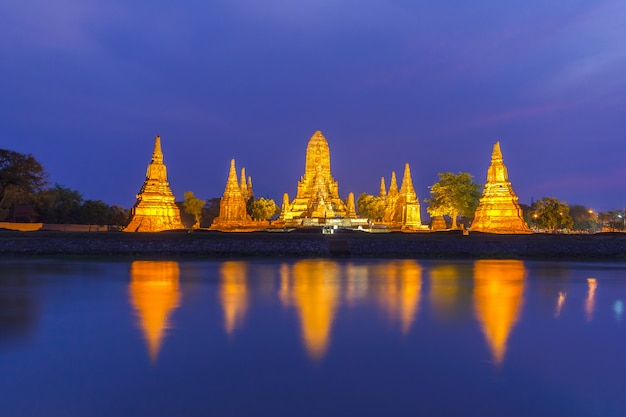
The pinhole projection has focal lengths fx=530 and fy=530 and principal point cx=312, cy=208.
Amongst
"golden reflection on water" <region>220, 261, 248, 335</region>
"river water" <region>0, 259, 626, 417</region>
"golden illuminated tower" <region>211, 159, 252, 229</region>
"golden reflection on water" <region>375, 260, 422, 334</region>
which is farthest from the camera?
"golden illuminated tower" <region>211, 159, 252, 229</region>

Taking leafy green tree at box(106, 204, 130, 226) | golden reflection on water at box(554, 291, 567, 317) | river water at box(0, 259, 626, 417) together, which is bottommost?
river water at box(0, 259, 626, 417)

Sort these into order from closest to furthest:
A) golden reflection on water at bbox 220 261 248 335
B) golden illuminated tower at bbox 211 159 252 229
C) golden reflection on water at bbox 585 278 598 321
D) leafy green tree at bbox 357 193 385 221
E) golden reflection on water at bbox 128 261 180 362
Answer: golden reflection on water at bbox 128 261 180 362, golden reflection on water at bbox 220 261 248 335, golden reflection on water at bbox 585 278 598 321, golden illuminated tower at bbox 211 159 252 229, leafy green tree at bbox 357 193 385 221

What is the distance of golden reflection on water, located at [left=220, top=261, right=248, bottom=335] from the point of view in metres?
9.47

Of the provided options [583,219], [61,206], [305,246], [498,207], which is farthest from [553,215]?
[61,206]

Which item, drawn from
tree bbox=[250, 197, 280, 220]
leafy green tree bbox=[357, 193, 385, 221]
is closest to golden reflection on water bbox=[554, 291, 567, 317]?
leafy green tree bbox=[357, 193, 385, 221]

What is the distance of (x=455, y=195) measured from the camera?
4944cm

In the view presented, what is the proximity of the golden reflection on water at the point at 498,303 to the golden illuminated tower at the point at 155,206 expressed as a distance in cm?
2939

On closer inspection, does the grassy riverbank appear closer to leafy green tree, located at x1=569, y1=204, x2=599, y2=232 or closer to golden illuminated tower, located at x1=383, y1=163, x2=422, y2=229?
golden illuminated tower, located at x1=383, y1=163, x2=422, y2=229

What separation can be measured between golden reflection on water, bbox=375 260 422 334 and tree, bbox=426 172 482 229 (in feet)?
102

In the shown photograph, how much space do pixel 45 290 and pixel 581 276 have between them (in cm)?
1628

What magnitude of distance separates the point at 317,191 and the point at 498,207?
21.2 m

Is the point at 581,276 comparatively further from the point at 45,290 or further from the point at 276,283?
the point at 45,290

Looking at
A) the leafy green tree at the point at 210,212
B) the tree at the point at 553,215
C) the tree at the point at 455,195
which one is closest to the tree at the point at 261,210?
Answer: the leafy green tree at the point at 210,212

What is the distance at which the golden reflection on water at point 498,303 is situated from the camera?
8.29 metres
